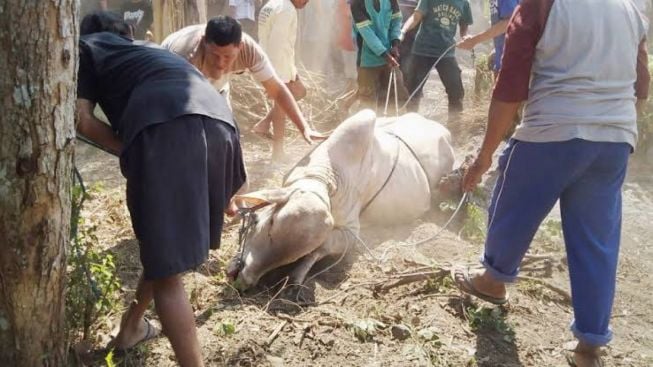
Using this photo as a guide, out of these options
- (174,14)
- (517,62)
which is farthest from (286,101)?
(174,14)

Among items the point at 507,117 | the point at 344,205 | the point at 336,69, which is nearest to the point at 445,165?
the point at 344,205

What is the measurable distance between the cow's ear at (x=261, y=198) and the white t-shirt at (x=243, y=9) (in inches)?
259

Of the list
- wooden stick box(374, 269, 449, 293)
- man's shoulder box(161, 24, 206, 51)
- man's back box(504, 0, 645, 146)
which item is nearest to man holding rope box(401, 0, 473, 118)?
man's shoulder box(161, 24, 206, 51)

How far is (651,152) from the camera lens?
7.00 metres

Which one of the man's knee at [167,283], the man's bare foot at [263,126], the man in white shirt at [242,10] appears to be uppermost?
the man in white shirt at [242,10]

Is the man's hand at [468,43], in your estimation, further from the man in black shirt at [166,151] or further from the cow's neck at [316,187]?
the man in black shirt at [166,151]

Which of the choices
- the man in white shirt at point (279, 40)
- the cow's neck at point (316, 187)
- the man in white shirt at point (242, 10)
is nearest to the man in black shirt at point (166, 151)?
the cow's neck at point (316, 187)

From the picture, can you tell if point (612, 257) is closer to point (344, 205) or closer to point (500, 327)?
point (500, 327)

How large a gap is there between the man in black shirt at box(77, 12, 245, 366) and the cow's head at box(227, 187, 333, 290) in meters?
0.95

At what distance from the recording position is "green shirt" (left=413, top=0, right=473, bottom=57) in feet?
22.4

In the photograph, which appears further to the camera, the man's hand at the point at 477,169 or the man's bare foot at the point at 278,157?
the man's bare foot at the point at 278,157

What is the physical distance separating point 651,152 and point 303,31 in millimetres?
6545

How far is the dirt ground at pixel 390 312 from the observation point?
3.17 metres

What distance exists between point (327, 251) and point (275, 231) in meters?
0.52
